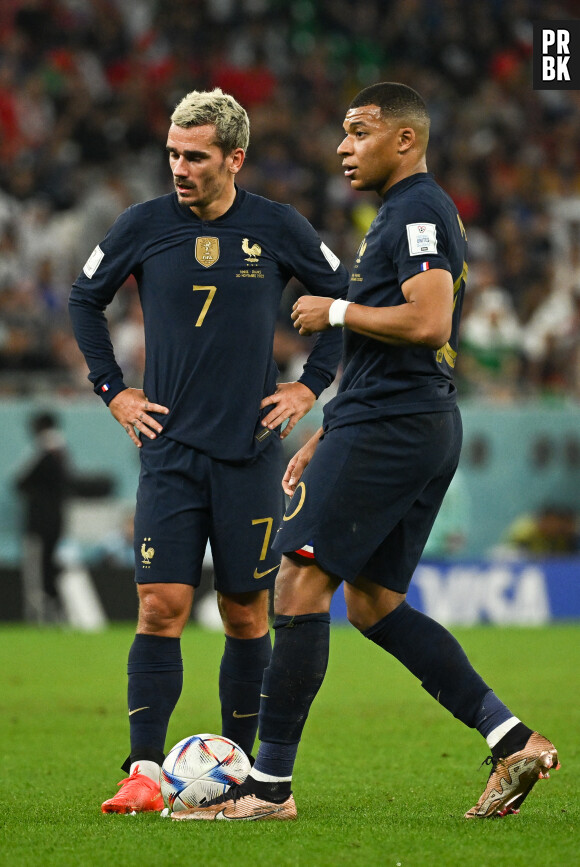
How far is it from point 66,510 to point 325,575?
A: 9141 millimetres

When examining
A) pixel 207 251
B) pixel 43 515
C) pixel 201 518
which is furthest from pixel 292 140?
pixel 201 518

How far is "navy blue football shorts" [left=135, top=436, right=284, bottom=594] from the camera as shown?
5.02 meters

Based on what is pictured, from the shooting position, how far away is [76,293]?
5.38m

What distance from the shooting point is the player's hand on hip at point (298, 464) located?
15.8 ft

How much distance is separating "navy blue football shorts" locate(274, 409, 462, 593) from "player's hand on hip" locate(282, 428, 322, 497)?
0.67ft

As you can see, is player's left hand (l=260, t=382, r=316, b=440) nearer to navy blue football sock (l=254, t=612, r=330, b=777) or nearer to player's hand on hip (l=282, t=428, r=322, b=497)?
player's hand on hip (l=282, t=428, r=322, b=497)

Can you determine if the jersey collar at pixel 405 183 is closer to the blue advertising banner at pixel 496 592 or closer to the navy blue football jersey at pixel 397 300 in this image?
the navy blue football jersey at pixel 397 300

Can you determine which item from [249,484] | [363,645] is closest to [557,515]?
[363,645]

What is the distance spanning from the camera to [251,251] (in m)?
5.21

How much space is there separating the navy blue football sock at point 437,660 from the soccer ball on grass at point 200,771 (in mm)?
712

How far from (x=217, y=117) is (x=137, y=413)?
115 cm

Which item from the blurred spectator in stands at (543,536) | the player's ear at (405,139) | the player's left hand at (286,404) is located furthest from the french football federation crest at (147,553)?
the blurred spectator in stands at (543,536)

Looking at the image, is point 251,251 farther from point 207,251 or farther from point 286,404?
point 286,404

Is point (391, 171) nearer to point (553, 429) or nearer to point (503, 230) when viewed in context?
point (553, 429)
